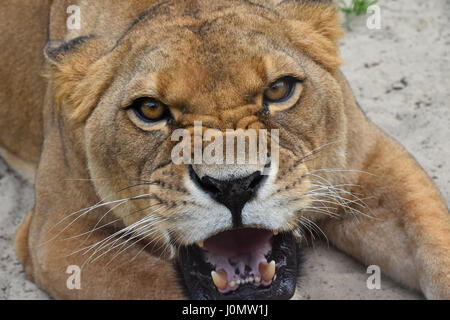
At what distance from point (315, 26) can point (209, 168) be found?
107cm

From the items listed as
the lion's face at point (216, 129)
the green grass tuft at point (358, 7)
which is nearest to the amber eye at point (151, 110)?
the lion's face at point (216, 129)

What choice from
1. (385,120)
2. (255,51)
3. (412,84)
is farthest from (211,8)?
(412,84)

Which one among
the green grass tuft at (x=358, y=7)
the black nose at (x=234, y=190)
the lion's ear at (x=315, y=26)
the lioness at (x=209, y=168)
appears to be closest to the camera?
the black nose at (x=234, y=190)

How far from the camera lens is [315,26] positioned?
3105 millimetres

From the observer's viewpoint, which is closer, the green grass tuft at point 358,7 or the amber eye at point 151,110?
the amber eye at point 151,110

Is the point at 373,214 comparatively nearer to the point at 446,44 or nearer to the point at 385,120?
the point at 385,120

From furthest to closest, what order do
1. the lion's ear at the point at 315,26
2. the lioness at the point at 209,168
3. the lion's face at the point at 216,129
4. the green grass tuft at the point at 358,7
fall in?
1. the green grass tuft at the point at 358,7
2. the lion's ear at the point at 315,26
3. the lioness at the point at 209,168
4. the lion's face at the point at 216,129

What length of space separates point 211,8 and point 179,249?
98 centimetres

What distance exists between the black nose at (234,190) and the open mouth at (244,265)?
26 cm

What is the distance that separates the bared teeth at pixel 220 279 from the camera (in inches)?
103

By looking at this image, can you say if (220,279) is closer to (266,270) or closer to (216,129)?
(266,270)

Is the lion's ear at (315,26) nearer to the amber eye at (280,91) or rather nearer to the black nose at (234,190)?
the amber eye at (280,91)

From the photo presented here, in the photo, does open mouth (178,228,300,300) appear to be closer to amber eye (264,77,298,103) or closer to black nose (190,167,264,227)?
black nose (190,167,264,227)

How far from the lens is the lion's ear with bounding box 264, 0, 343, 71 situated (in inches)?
118
